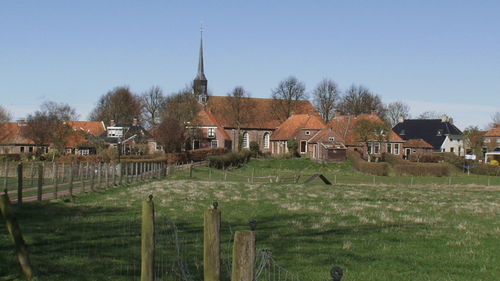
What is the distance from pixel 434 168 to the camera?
60.4 m

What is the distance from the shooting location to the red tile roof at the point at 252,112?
336 ft

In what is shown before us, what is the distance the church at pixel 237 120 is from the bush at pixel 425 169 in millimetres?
35097

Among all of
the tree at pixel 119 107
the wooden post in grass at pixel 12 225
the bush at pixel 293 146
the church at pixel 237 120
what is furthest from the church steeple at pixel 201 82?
the wooden post in grass at pixel 12 225

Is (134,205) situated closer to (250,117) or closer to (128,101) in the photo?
(250,117)

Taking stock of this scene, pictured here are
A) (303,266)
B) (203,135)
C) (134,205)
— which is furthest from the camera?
(203,135)

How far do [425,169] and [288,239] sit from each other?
49.5 meters

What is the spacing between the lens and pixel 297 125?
93375 millimetres

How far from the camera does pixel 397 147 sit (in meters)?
91.2

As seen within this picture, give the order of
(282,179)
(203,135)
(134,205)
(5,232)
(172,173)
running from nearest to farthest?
(5,232) → (134,205) → (282,179) → (172,173) → (203,135)

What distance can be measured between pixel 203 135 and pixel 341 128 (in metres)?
21.3

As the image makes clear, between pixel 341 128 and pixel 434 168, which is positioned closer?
pixel 434 168

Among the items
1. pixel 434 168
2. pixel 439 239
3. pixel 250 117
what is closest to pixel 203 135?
pixel 250 117

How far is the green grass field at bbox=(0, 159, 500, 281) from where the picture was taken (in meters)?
10.1

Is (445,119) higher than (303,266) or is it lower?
higher
